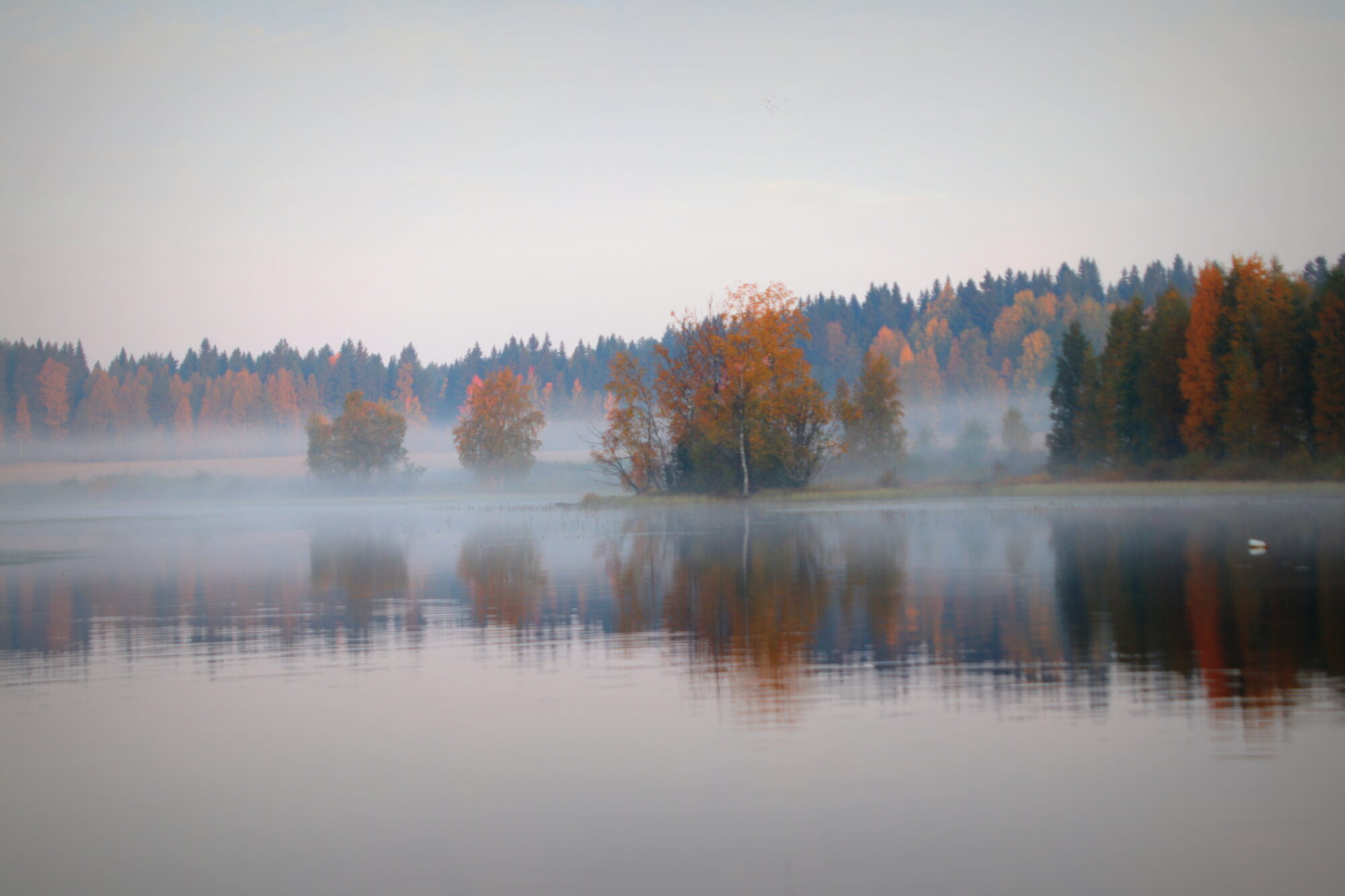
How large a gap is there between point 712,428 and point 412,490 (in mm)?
68717

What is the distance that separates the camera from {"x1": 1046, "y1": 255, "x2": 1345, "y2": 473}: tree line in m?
55.2

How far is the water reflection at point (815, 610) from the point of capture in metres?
10.2

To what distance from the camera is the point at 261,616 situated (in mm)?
17016

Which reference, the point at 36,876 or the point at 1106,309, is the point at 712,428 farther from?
the point at 1106,309

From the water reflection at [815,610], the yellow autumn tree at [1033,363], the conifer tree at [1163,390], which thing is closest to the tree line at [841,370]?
the yellow autumn tree at [1033,363]

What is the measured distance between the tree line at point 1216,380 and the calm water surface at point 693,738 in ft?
140

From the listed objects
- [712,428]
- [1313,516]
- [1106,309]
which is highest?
[1106,309]

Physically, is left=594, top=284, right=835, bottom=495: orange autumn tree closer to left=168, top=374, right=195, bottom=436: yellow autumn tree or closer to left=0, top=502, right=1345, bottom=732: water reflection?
left=0, top=502, right=1345, bottom=732: water reflection

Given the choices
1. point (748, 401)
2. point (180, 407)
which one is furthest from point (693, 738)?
point (180, 407)

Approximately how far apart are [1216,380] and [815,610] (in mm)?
56793

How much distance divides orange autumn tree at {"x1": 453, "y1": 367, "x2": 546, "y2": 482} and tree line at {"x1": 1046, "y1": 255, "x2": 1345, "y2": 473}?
53753mm

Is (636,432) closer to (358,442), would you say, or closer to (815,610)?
(815,610)

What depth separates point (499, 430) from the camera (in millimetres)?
104375

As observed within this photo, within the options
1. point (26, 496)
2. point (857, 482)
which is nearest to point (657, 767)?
point (857, 482)
